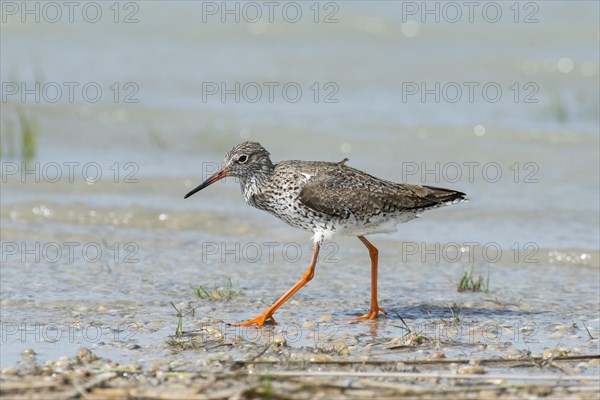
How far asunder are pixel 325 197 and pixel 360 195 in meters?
0.31

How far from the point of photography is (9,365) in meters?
5.98

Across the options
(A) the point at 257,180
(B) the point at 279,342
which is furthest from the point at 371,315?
(A) the point at 257,180

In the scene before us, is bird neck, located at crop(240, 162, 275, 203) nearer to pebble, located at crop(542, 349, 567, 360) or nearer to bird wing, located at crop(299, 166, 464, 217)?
bird wing, located at crop(299, 166, 464, 217)

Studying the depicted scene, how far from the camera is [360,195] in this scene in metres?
7.69

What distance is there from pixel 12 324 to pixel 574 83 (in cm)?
1250

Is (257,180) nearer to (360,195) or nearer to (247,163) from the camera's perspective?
(247,163)

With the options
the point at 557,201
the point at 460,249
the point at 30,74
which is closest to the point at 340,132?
the point at 557,201

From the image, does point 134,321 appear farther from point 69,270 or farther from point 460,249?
point 460,249

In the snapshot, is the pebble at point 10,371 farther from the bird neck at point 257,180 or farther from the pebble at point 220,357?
the bird neck at point 257,180

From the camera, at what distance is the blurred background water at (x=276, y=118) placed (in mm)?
10195

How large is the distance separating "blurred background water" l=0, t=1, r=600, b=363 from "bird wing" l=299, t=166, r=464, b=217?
1.65 m

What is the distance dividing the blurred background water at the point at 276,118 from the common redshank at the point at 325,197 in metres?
1.29

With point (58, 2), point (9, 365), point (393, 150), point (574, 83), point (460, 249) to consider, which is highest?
point (58, 2)

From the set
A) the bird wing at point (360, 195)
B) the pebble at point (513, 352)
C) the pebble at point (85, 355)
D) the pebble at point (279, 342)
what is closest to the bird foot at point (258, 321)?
the pebble at point (279, 342)
